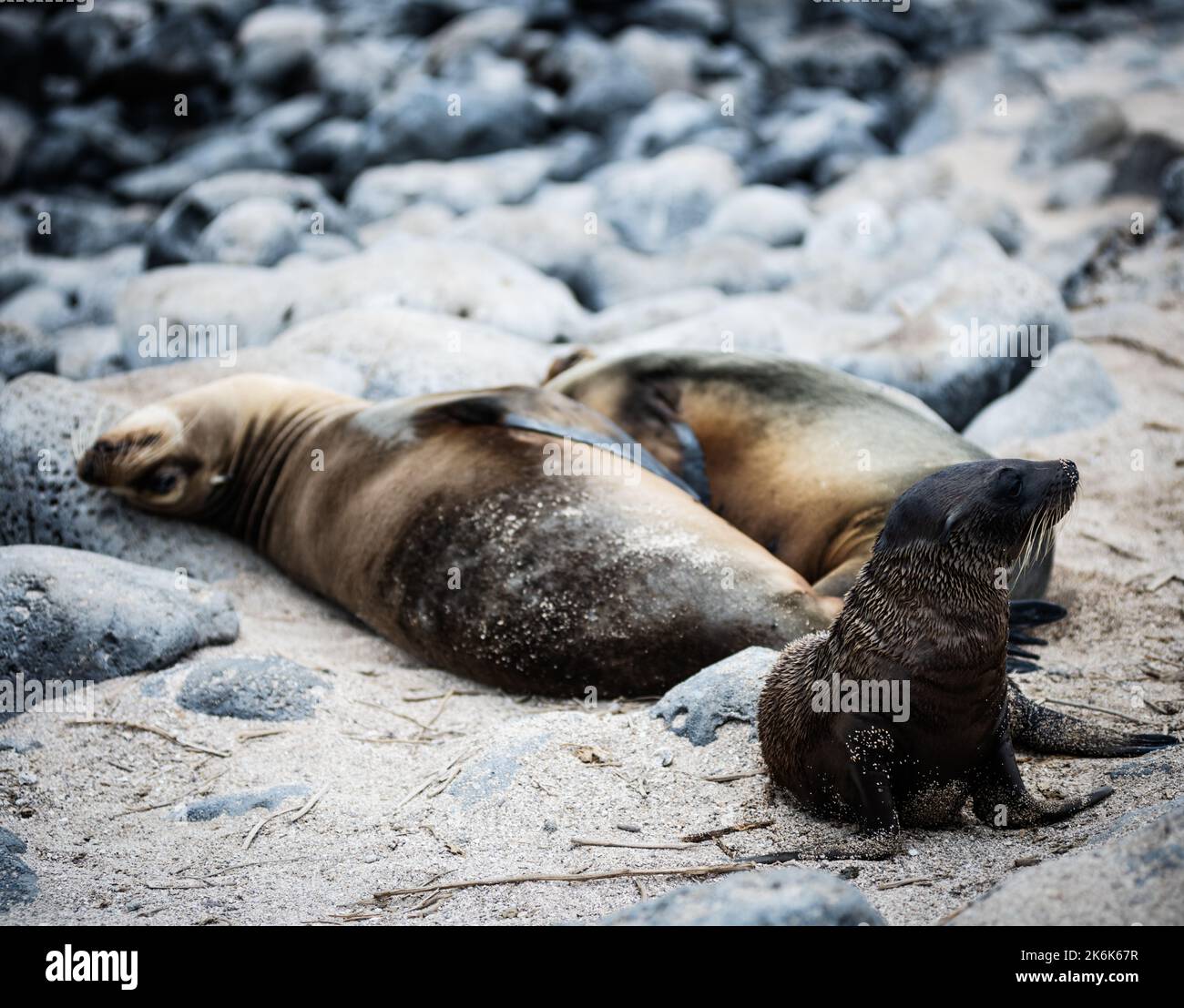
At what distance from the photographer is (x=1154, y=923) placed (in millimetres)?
1912

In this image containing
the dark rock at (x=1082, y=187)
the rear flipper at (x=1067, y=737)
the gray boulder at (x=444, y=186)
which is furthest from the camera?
the gray boulder at (x=444, y=186)

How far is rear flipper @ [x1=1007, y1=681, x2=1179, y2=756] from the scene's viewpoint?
10.4 feet

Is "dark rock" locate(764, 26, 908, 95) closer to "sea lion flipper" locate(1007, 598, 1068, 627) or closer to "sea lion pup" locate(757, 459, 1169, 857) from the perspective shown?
"sea lion flipper" locate(1007, 598, 1068, 627)

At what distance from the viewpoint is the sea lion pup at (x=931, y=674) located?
9.12 ft

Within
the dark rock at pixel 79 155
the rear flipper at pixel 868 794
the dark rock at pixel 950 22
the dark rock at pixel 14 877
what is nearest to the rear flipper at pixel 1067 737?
the rear flipper at pixel 868 794

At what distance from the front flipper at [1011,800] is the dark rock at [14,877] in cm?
224

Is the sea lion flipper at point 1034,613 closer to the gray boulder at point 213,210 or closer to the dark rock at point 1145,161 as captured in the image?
the dark rock at point 1145,161

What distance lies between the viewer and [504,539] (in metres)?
4.25

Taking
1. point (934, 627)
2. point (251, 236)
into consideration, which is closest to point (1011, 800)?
point (934, 627)

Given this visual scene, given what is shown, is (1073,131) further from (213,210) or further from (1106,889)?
(1106,889)

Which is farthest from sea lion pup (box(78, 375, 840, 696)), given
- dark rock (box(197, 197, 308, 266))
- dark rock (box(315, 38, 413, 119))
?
dark rock (box(315, 38, 413, 119))

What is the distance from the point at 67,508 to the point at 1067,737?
4.23 m
